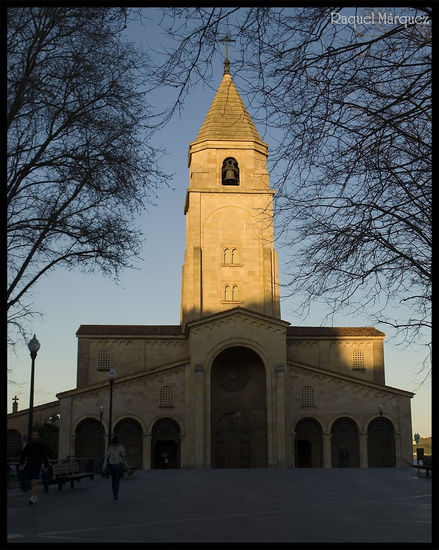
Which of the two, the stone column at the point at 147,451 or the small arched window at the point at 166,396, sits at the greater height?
the small arched window at the point at 166,396

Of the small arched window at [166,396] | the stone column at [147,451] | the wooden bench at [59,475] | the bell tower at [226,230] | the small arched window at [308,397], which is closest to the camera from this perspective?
the wooden bench at [59,475]

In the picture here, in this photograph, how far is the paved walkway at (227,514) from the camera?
10984 mm

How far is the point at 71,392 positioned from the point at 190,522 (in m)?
40.1

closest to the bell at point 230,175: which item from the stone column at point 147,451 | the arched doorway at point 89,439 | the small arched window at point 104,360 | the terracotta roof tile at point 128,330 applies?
the terracotta roof tile at point 128,330

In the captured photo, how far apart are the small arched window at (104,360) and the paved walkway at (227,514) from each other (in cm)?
3731

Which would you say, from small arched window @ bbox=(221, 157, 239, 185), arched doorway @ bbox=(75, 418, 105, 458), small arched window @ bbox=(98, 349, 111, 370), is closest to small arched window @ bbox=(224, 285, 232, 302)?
small arched window @ bbox=(221, 157, 239, 185)

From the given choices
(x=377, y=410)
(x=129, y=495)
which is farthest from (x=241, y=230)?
(x=129, y=495)

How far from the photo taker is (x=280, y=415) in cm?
5128

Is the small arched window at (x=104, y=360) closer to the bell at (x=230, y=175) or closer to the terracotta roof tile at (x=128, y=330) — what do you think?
the terracotta roof tile at (x=128, y=330)

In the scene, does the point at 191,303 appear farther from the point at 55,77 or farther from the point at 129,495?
the point at 55,77

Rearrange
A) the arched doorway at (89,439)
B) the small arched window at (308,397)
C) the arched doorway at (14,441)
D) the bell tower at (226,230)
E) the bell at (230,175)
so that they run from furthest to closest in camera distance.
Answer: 1. the bell at (230,175)
2. the bell tower at (226,230)
3. the arched doorway at (14,441)
4. the small arched window at (308,397)
5. the arched doorway at (89,439)

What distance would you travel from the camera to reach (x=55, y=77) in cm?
1544

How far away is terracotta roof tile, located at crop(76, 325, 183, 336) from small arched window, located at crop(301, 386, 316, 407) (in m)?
12.7

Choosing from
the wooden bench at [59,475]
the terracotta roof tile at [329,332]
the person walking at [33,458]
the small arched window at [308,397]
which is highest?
the terracotta roof tile at [329,332]
